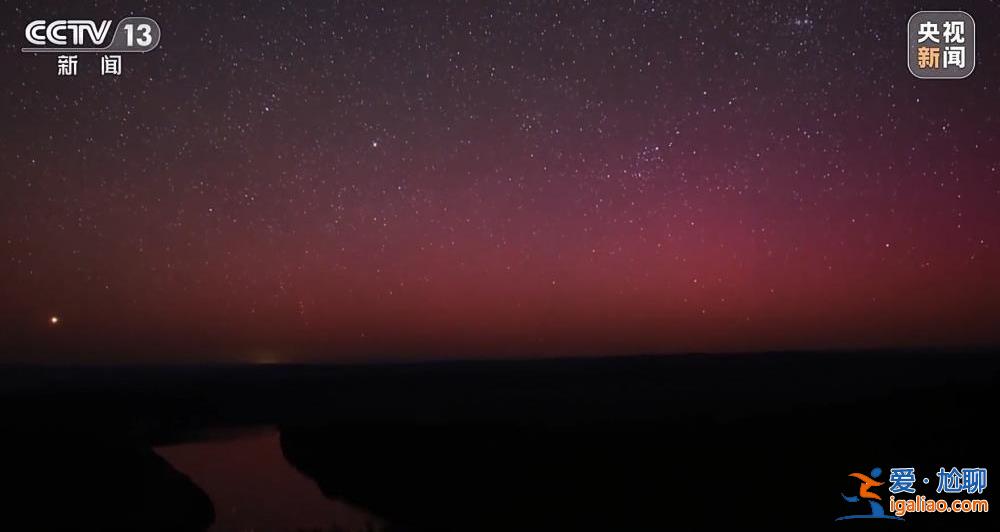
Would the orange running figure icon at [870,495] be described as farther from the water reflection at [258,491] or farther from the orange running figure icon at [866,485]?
the water reflection at [258,491]

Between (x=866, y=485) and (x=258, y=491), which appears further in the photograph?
(x=258, y=491)

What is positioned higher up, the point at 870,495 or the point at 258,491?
the point at 870,495

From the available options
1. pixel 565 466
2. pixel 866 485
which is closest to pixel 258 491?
pixel 565 466

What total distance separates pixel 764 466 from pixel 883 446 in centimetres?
222

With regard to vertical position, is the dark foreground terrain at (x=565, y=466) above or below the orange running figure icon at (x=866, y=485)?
below

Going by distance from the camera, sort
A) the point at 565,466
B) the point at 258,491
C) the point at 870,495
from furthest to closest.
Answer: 1. the point at 258,491
2. the point at 565,466
3. the point at 870,495

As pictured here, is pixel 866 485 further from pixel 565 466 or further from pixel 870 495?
pixel 565 466

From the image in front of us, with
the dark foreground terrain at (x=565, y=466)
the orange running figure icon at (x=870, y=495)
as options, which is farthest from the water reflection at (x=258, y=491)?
the orange running figure icon at (x=870, y=495)

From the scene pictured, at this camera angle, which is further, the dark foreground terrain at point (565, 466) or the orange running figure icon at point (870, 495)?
the dark foreground terrain at point (565, 466)

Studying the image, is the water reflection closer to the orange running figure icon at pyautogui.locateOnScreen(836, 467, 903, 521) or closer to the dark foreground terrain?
the dark foreground terrain

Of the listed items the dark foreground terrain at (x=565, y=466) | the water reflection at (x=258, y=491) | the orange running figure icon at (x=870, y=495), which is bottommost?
the water reflection at (x=258, y=491)

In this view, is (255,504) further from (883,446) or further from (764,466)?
(883,446)

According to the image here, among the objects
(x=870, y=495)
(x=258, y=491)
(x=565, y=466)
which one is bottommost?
(x=258, y=491)

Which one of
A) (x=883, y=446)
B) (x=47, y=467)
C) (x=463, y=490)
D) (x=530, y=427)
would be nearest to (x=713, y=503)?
(x=883, y=446)
